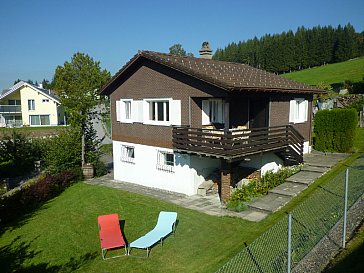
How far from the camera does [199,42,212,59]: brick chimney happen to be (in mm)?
21064

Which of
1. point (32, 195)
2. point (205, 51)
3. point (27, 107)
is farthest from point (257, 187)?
point (27, 107)

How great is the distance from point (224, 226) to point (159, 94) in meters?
8.51

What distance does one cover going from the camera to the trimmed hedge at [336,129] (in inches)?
746

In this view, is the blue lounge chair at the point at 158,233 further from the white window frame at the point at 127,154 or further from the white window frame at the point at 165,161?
the white window frame at the point at 127,154

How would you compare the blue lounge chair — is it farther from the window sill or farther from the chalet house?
the window sill

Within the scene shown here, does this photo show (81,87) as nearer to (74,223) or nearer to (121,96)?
(121,96)

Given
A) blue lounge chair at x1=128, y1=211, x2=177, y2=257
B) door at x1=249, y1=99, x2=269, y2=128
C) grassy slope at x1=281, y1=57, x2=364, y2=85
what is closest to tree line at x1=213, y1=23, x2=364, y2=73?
grassy slope at x1=281, y1=57, x2=364, y2=85

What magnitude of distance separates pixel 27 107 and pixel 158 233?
53398 mm

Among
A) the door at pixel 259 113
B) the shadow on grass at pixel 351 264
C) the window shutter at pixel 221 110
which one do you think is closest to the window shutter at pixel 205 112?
the window shutter at pixel 221 110

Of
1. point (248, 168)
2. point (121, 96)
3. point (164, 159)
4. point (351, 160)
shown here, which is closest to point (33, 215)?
point (164, 159)

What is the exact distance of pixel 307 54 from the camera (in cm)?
9006

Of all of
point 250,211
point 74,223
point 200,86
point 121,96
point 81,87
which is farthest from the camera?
point 81,87

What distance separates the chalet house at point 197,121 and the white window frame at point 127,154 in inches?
3.0

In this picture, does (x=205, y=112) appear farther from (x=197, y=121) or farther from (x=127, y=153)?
(x=127, y=153)
